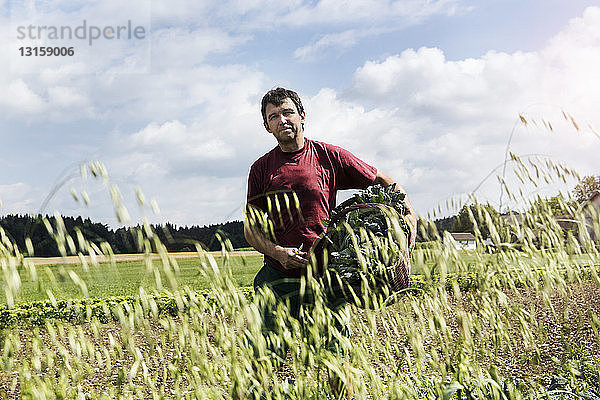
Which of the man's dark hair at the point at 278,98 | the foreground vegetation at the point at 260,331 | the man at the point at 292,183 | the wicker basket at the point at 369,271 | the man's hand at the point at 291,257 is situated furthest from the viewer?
the man's dark hair at the point at 278,98

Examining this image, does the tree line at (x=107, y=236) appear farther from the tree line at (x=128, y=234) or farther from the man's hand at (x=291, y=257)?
the man's hand at (x=291, y=257)

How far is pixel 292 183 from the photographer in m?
2.64

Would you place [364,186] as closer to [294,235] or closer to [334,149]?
[334,149]

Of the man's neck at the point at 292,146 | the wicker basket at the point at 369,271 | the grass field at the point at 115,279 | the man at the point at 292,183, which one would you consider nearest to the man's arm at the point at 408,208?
the man at the point at 292,183

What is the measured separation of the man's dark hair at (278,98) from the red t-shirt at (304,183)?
0.19 metres

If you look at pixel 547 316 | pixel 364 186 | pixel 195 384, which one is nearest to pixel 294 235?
pixel 364 186

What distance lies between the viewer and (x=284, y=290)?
8.77ft

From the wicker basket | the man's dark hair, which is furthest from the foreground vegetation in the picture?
the man's dark hair

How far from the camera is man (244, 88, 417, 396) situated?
258 centimetres

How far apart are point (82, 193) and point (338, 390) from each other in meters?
1.25

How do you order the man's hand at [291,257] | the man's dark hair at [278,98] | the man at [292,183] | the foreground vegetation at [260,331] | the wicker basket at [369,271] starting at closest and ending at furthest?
the foreground vegetation at [260,331] < the wicker basket at [369,271] < the man's hand at [291,257] < the man at [292,183] < the man's dark hair at [278,98]

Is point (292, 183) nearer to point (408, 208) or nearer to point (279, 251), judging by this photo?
point (279, 251)

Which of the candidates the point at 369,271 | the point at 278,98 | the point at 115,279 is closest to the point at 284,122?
the point at 278,98

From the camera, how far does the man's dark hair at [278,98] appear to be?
268 centimetres
